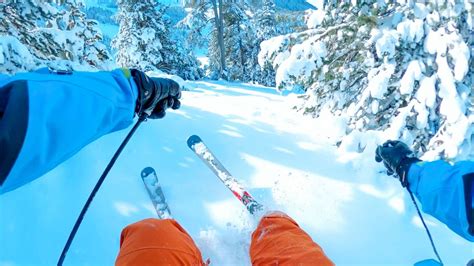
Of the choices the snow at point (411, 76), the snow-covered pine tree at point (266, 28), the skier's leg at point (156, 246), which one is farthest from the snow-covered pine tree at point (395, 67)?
the snow-covered pine tree at point (266, 28)

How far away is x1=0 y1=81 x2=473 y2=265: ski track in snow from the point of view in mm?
3178

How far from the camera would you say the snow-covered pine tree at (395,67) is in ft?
14.2

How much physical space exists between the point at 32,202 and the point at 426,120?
4889 mm

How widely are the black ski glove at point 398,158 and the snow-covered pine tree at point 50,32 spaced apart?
489 cm

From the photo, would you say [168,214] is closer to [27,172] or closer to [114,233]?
[114,233]

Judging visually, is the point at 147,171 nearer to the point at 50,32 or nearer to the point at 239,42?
the point at 50,32

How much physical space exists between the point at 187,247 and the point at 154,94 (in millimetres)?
1130

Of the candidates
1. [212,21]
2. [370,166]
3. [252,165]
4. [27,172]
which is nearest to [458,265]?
[370,166]

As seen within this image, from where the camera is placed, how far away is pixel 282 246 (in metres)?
2.45

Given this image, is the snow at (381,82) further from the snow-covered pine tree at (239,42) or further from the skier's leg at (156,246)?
the snow-covered pine tree at (239,42)

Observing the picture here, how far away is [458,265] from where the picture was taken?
10.3ft

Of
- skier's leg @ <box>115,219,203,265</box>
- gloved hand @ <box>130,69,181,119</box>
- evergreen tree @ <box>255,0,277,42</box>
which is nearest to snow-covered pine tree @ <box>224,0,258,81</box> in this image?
evergreen tree @ <box>255,0,277,42</box>

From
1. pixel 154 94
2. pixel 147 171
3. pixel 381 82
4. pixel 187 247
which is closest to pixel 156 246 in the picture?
pixel 187 247

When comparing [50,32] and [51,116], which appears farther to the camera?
[50,32]
